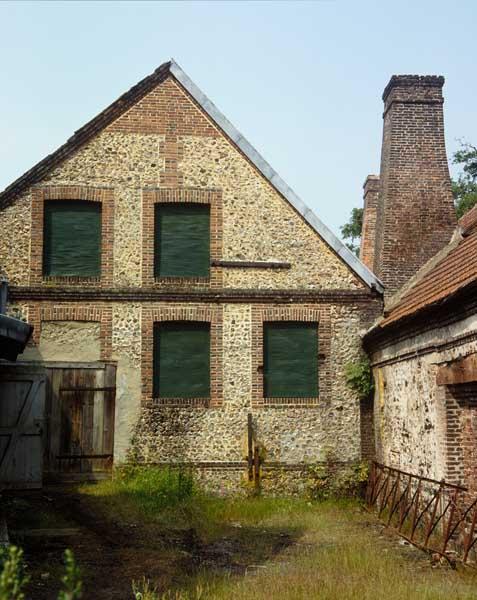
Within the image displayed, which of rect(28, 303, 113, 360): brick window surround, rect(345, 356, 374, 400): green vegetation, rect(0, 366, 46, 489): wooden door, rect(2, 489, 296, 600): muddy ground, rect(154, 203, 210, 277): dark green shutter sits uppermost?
rect(154, 203, 210, 277): dark green shutter

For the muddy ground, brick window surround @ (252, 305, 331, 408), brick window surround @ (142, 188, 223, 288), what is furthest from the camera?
brick window surround @ (142, 188, 223, 288)

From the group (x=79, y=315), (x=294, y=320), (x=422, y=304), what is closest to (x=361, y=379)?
(x=294, y=320)

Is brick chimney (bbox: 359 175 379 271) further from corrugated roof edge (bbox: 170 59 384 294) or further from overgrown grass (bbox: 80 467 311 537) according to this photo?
overgrown grass (bbox: 80 467 311 537)

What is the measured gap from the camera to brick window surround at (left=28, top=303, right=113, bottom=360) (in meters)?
14.0

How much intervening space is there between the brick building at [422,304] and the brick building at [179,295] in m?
0.94

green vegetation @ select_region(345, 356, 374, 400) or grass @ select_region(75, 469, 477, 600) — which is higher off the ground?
green vegetation @ select_region(345, 356, 374, 400)

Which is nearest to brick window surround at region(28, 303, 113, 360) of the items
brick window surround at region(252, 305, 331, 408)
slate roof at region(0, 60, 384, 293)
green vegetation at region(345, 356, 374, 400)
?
slate roof at region(0, 60, 384, 293)

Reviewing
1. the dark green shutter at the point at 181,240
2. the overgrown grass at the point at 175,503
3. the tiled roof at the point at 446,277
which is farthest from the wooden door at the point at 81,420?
the tiled roof at the point at 446,277

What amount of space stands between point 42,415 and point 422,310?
7026 millimetres

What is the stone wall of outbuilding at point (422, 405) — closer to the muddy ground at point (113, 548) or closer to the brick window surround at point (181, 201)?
the muddy ground at point (113, 548)

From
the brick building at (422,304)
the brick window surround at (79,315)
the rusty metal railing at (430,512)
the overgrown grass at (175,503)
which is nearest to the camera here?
the rusty metal railing at (430,512)

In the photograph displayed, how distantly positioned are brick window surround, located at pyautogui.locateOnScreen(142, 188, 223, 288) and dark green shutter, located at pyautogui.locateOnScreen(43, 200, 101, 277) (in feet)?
3.09

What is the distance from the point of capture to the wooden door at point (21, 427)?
12.9m

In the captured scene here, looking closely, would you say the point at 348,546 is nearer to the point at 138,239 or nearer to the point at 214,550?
the point at 214,550
